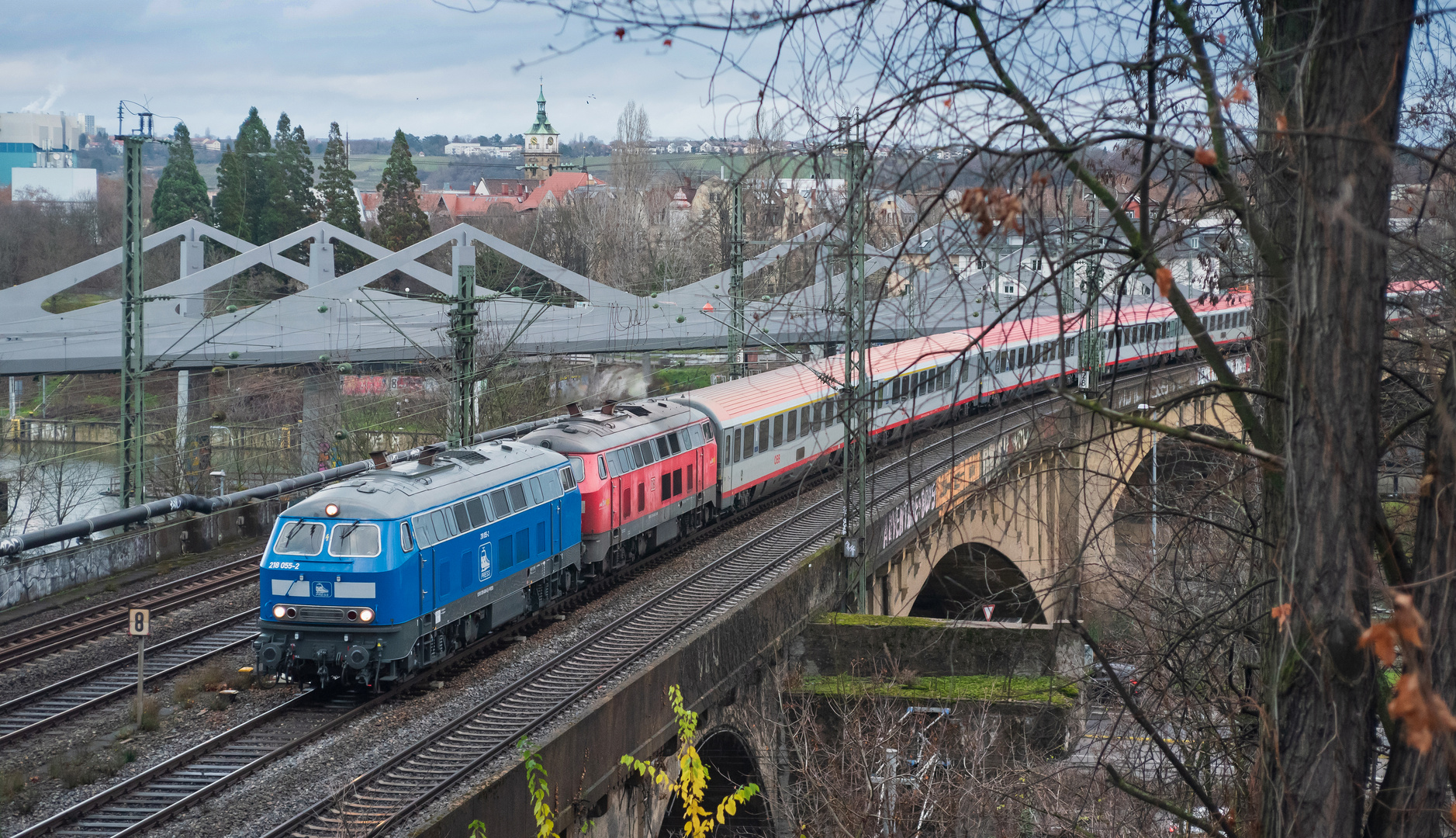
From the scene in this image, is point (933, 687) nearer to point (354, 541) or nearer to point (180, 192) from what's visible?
point (354, 541)

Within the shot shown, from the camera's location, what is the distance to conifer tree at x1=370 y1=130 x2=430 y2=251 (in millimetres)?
83625

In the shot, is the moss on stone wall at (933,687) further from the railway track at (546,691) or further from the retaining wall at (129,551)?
the retaining wall at (129,551)

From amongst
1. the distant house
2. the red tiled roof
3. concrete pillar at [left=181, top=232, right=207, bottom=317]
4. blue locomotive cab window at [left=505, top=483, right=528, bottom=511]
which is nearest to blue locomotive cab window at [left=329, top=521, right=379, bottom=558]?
blue locomotive cab window at [left=505, top=483, right=528, bottom=511]

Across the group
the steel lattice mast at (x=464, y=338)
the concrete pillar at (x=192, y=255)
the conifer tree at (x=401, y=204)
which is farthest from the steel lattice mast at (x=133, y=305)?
the conifer tree at (x=401, y=204)

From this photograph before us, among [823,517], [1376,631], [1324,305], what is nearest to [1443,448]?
[1324,305]

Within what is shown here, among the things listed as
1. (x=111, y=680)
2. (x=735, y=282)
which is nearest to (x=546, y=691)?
(x=111, y=680)

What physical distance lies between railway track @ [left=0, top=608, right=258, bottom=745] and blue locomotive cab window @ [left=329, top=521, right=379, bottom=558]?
3.68m

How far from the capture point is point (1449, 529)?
3.68 metres

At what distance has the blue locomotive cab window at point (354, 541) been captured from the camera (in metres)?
15.6

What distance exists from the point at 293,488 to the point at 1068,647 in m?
17.4

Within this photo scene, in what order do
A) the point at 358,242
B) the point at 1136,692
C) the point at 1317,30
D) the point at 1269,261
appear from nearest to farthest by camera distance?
1. the point at 1317,30
2. the point at 1269,261
3. the point at 1136,692
4. the point at 358,242

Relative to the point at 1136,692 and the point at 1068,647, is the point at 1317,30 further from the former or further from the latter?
the point at 1068,647

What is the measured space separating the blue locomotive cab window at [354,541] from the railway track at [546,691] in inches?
97.0

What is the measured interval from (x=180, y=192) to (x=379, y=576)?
2990 inches
